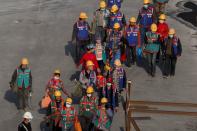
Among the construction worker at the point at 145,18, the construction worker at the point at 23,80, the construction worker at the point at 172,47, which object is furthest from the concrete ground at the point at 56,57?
the construction worker at the point at 145,18

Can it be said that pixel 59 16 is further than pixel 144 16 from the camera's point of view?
Yes

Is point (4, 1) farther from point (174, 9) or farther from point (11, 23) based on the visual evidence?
point (174, 9)

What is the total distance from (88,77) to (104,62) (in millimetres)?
2223

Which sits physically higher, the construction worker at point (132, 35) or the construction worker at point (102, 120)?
the construction worker at point (132, 35)

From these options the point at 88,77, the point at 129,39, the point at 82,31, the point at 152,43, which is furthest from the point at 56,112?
the point at 152,43

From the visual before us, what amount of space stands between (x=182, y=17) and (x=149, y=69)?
27.0 ft

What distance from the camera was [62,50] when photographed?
26.2m

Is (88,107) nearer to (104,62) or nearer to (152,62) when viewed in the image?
(104,62)

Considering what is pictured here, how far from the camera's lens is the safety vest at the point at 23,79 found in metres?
20.0

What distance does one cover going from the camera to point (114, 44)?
2272 cm

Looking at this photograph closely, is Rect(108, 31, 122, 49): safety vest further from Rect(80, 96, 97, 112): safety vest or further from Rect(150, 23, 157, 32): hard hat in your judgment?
Rect(80, 96, 97, 112): safety vest

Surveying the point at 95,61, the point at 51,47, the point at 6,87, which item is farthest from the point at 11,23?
the point at 95,61

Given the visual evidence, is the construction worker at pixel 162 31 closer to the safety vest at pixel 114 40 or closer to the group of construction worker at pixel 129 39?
the group of construction worker at pixel 129 39

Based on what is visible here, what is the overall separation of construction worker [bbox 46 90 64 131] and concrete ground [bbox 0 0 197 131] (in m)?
1.33
